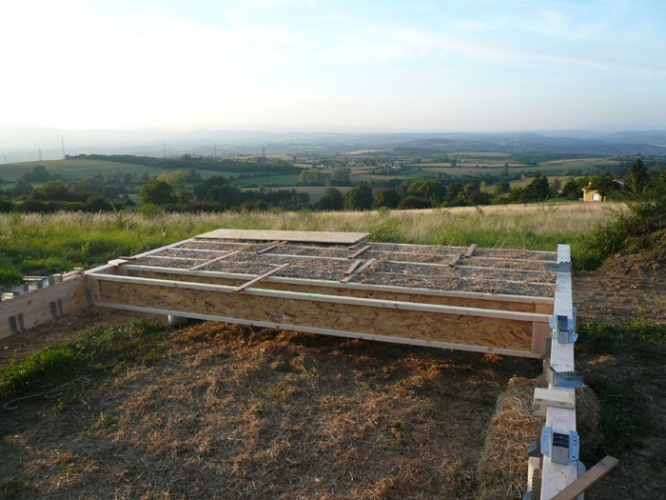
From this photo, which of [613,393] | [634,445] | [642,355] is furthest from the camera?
[642,355]

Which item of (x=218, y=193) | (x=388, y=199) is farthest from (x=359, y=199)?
(x=218, y=193)

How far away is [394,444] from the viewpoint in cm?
328

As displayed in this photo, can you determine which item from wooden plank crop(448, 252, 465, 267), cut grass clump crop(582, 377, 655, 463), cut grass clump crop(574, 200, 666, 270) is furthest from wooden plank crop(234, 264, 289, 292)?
cut grass clump crop(574, 200, 666, 270)

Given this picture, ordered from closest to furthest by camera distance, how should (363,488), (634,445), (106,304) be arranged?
(363,488)
(634,445)
(106,304)

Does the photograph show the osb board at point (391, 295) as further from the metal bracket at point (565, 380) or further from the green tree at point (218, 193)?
the green tree at point (218, 193)

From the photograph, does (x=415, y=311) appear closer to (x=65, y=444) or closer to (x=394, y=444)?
(x=394, y=444)

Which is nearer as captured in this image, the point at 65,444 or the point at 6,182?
the point at 65,444

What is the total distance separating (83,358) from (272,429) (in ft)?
8.00

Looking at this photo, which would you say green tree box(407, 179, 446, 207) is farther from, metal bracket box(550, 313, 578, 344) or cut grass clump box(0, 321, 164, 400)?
metal bracket box(550, 313, 578, 344)

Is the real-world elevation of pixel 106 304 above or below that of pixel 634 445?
above

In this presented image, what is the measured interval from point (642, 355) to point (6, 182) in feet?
155

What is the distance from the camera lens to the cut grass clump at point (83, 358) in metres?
4.26

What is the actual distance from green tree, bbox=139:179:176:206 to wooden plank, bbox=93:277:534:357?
75.7ft

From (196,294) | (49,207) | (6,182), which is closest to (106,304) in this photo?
(196,294)
